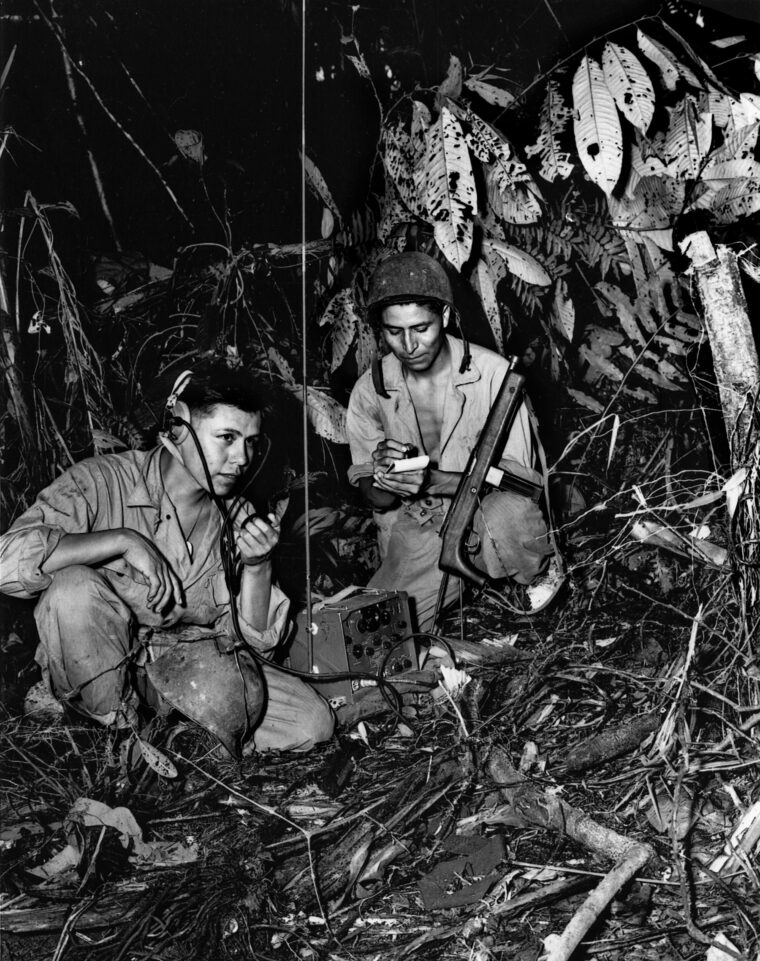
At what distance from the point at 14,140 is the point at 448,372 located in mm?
1706

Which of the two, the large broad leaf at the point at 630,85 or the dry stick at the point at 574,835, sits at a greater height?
the large broad leaf at the point at 630,85

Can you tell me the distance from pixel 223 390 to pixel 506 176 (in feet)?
4.31

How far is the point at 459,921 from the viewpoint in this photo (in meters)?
2.95

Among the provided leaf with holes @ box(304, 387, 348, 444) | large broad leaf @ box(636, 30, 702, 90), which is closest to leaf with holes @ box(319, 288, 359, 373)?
leaf with holes @ box(304, 387, 348, 444)

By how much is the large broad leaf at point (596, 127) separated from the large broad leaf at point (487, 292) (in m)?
0.51

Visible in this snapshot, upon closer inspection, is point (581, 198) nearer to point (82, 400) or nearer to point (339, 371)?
point (339, 371)

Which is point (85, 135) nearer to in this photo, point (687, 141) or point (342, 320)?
point (342, 320)

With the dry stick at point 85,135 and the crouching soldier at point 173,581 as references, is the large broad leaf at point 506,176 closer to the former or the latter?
the crouching soldier at point 173,581

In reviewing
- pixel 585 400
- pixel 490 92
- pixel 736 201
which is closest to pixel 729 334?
pixel 736 201

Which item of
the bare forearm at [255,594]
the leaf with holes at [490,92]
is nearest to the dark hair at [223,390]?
the bare forearm at [255,594]

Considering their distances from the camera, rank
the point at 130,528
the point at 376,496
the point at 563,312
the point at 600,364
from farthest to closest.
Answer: the point at 600,364, the point at 563,312, the point at 376,496, the point at 130,528

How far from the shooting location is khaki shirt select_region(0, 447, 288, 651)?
353 cm

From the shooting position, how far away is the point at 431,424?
155 inches

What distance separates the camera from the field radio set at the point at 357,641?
12.7ft
